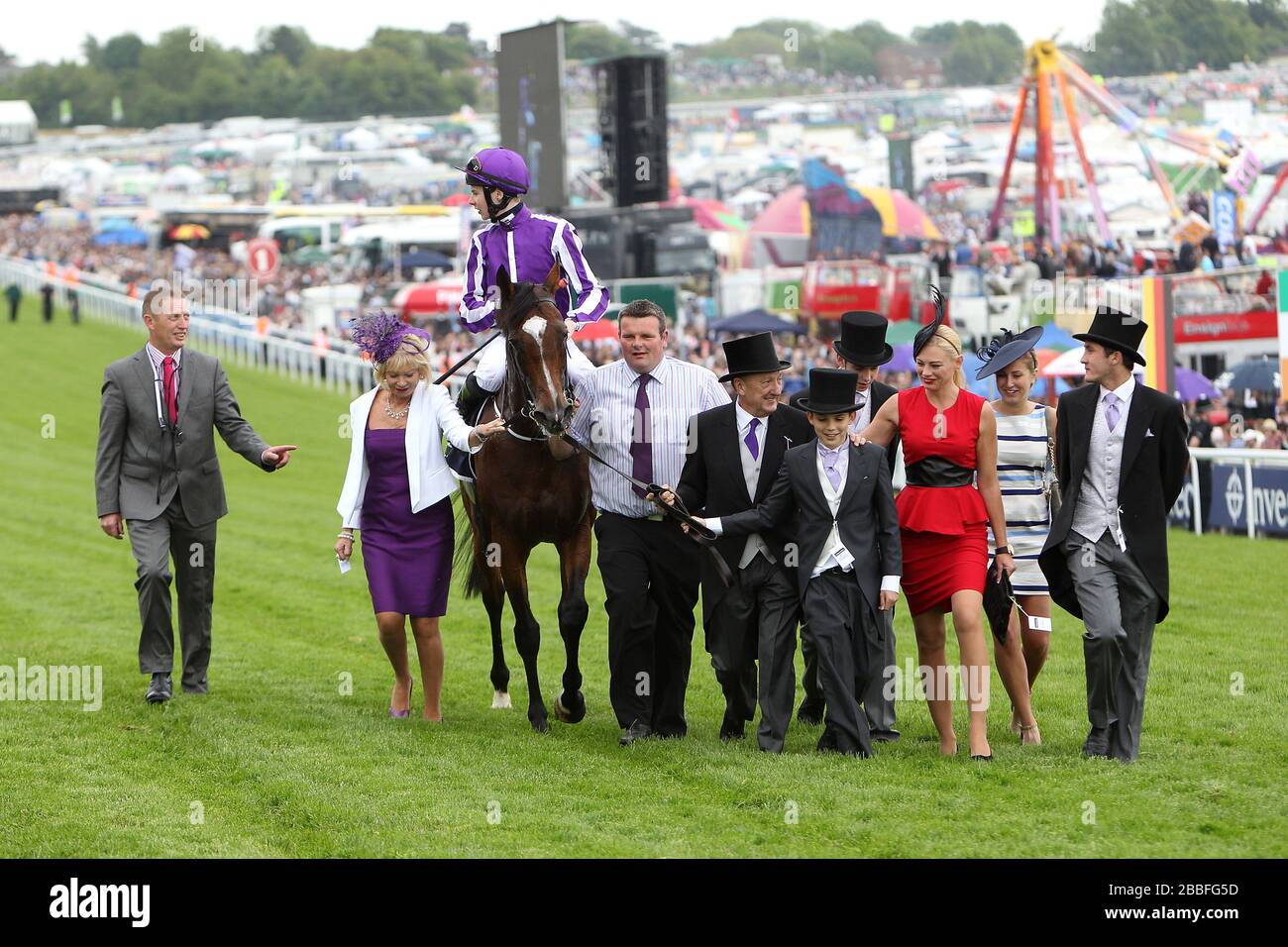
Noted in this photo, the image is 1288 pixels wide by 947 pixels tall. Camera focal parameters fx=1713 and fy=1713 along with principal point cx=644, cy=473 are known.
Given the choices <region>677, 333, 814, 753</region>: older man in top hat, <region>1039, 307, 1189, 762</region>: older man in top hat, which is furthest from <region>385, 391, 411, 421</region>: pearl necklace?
<region>1039, 307, 1189, 762</region>: older man in top hat

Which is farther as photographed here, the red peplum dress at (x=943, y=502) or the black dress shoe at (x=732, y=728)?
the black dress shoe at (x=732, y=728)

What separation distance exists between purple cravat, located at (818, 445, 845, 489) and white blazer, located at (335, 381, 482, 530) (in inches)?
72.0

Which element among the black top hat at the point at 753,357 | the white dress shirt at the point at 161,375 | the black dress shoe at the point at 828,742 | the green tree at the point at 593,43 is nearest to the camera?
the black dress shoe at the point at 828,742

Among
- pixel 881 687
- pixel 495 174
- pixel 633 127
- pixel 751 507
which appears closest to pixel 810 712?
pixel 881 687

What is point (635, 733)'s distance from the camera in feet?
24.7

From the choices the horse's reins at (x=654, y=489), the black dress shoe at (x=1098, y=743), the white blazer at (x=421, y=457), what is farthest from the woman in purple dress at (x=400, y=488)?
the black dress shoe at (x=1098, y=743)

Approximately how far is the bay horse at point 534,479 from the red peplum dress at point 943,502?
1.46 m

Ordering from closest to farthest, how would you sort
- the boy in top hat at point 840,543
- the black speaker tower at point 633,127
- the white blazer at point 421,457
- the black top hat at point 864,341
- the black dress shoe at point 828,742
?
1. the boy in top hat at point 840,543
2. the black dress shoe at point 828,742
3. the black top hat at point 864,341
4. the white blazer at point 421,457
5. the black speaker tower at point 633,127

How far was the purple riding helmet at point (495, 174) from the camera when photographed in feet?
26.2

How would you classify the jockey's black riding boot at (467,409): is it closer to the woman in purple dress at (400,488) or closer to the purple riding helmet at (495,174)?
the woman in purple dress at (400,488)

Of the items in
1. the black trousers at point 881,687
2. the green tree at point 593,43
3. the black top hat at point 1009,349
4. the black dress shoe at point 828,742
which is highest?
the green tree at point 593,43

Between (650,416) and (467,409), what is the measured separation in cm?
110

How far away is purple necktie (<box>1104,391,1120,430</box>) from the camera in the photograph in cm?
687
